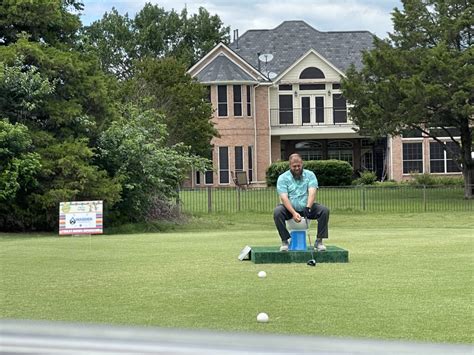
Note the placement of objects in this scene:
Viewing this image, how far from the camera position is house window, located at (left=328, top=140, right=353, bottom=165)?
5634 centimetres

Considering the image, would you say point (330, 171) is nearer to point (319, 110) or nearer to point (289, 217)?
point (319, 110)

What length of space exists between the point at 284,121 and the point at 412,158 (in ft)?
29.4

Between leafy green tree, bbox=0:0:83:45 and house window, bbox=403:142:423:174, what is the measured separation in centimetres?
3151

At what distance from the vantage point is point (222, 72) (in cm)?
5222

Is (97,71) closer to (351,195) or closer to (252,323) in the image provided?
(351,195)

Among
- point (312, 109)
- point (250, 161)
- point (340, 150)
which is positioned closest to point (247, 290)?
point (250, 161)

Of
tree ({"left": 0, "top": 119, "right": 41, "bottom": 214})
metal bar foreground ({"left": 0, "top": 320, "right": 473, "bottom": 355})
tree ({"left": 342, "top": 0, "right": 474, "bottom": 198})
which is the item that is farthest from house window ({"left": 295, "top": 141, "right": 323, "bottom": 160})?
metal bar foreground ({"left": 0, "top": 320, "right": 473, "bottom": 355})

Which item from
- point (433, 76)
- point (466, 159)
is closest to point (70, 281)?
point (433, 76)

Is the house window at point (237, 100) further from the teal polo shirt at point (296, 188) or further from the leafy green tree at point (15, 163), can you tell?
the teal polo shirt at point (296, 188)

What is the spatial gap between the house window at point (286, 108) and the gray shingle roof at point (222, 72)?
3.33 meters

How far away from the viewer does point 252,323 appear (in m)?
6.85

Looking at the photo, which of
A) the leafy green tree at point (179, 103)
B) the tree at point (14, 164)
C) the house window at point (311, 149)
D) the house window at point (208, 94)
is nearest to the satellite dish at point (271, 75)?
the house window at point (208, 94)

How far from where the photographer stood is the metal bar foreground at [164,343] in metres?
1.84

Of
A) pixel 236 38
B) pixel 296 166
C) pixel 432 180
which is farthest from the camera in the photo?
pixel 236 38
